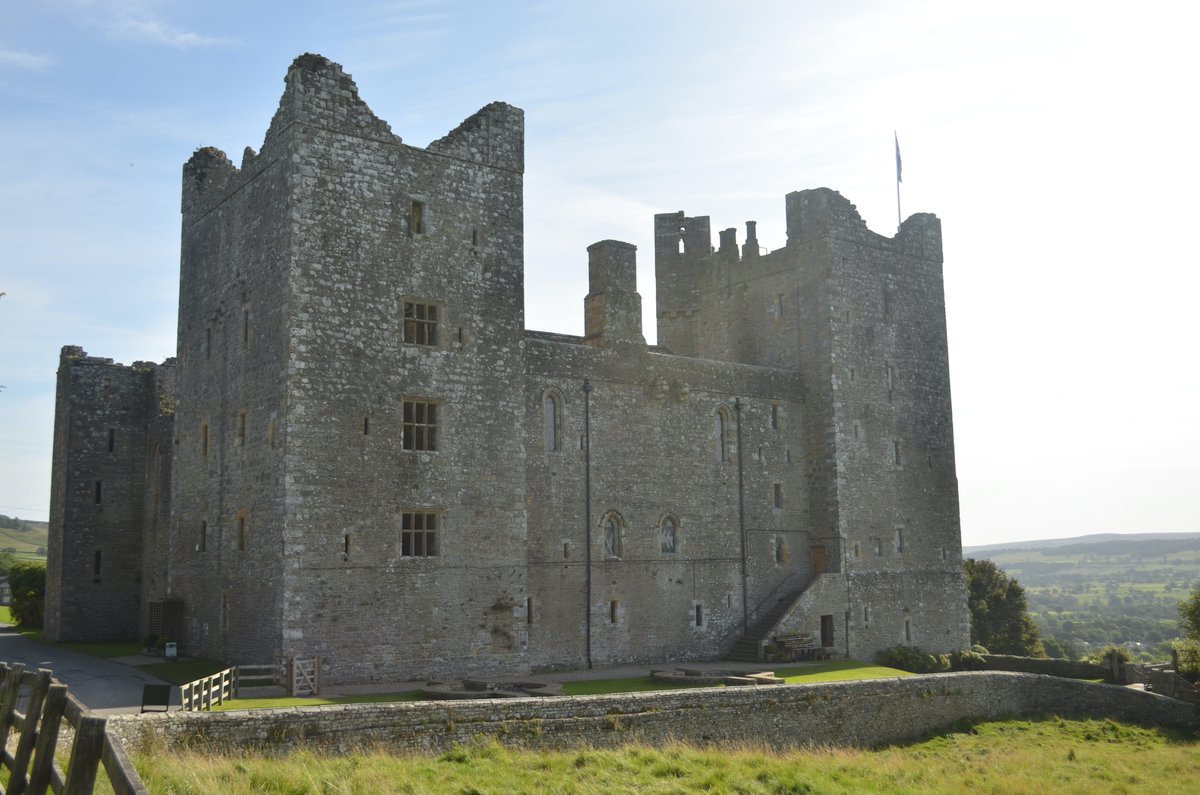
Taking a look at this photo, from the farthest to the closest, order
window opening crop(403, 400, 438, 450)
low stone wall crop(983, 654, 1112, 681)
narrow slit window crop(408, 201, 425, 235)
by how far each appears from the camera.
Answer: low stone wall crop(983, 654, 1112, 681), narrow slit window crop(408, 201, 425, 235), window opening crop(403, 400, 438, 450)

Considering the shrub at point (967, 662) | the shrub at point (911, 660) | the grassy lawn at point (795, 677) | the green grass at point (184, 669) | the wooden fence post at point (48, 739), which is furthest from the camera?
the shrub at point (967, 662)

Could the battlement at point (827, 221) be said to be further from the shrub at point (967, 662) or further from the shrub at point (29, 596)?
the shrub at point (29, 596)

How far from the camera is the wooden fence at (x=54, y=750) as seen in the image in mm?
5574

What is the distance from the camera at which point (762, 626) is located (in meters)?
32.8

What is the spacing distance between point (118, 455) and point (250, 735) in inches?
897

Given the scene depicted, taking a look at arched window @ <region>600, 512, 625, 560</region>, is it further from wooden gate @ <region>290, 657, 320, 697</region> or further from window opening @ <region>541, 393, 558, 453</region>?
wooden gate @ <region>290, 657, 320, 697</region>

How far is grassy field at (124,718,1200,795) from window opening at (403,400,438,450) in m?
9.37

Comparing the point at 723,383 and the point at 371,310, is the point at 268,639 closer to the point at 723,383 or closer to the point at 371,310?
the point at 371,310

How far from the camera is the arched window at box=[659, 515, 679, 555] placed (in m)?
31.4

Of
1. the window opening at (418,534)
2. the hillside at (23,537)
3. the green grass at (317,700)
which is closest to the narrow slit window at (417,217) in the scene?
the window opening at (418,534)

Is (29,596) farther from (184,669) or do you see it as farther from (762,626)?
(762,626)

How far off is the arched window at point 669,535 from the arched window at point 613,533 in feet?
4.65


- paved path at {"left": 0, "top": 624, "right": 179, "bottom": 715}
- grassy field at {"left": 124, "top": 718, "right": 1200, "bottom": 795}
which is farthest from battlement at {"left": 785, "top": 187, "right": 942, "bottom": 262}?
paved path at {"left": 0, "top": 624, "right": 179, "bottom": 715}

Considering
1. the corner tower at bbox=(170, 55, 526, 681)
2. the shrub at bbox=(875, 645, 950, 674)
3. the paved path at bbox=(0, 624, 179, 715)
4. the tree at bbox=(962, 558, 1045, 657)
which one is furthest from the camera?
the tree at bbox=(962, 558, 1045, 657)
